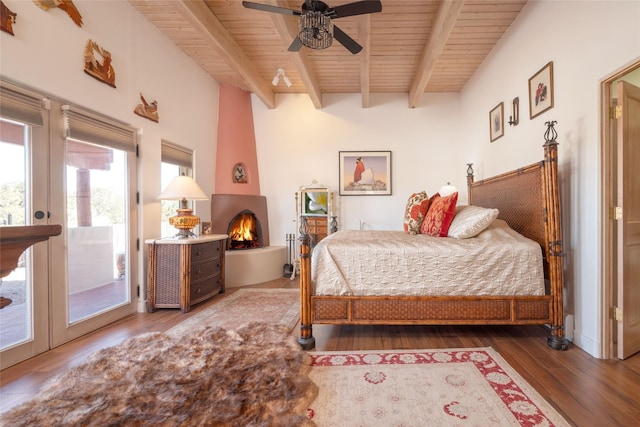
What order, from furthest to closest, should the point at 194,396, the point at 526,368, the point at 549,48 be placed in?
the point at 549,48 → the point at 526,368 → the point at 194,396

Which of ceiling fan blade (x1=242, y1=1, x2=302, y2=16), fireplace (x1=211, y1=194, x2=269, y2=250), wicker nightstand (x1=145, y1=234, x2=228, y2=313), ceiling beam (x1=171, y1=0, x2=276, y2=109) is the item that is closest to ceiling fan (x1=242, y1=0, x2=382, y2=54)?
ceiling fan blade (x1=242, y1=1, x2=302, y2=16)

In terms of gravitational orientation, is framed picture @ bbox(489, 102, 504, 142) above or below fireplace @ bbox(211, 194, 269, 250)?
above

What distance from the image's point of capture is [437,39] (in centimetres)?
294

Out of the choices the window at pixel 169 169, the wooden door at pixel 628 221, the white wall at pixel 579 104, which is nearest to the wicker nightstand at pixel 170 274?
the window at pixel 169 169

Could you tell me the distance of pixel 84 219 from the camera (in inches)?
98.3

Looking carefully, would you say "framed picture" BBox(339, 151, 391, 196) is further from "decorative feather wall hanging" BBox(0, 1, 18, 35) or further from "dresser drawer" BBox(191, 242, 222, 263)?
"decorative feather wall hanging" BBox(0, 1, 18, 35)

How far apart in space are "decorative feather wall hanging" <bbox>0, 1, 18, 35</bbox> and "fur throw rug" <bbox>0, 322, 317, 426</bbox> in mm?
2278

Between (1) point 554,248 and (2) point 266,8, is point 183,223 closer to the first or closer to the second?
(2) point 266,8

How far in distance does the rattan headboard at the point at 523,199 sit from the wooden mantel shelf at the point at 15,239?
290 cm

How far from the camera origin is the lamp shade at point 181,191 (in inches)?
120

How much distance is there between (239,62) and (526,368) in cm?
407

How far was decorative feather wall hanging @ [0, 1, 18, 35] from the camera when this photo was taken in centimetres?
181

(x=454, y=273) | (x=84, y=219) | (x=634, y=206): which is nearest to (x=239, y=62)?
(x=84, y=219)

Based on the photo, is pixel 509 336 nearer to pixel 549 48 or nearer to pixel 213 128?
pixel 549 48
